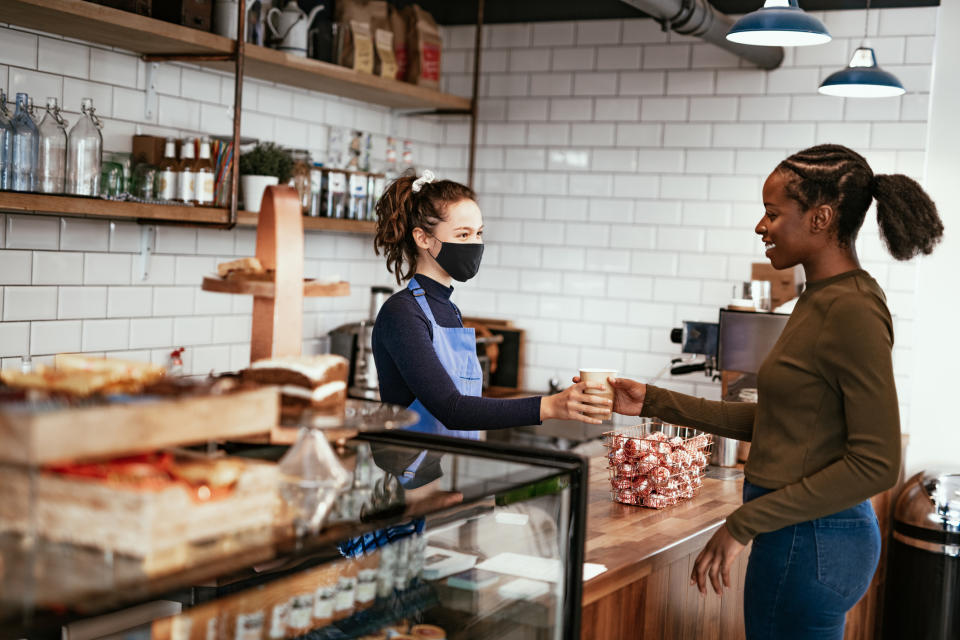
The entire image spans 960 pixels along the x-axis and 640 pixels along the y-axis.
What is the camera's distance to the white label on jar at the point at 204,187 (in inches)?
145

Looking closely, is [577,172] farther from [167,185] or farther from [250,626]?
[250,626]

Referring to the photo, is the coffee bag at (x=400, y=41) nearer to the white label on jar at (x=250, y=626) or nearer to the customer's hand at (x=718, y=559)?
the customer's hand at (x=718, y=559)

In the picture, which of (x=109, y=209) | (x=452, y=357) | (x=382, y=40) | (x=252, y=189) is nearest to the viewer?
(x=452, y=357)

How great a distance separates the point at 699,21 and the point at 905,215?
7.97 ft

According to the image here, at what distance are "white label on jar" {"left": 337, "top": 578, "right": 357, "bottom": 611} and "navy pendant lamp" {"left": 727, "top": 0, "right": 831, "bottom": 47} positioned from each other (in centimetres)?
213

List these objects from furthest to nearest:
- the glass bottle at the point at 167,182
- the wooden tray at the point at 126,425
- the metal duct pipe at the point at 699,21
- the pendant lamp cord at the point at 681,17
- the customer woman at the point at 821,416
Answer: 1. the pendant lamp cord at the point at 681,17
2. the metal duct pipe at the point at 699,21
3. the glass bottle at the point at 167,182
4. the customer woman at the point at 821,416
5. the wooden tray at the point at 126,425

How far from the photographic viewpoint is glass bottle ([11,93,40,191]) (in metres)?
3.12

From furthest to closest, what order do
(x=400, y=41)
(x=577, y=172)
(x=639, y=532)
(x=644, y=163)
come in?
(x=577, y=172) < (x=644, y=163) < (x=400, y=41) < (x=639, y=532)

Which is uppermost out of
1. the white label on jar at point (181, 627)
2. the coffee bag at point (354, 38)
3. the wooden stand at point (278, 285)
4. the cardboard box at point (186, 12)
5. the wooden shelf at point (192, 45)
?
the coffee bag at point (354, 38)

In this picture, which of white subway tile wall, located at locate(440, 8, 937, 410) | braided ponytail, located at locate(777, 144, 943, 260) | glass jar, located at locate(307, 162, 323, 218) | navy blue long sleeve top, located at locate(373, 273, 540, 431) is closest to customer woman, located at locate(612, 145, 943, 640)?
braided ponytail, located at locate(777, 144, 943, 260)

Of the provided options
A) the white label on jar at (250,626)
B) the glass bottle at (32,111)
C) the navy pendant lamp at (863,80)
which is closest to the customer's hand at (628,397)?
the white label on jar at (250,626)

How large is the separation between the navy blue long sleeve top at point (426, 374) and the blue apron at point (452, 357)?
21 mm

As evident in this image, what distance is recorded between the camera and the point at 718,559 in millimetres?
1967

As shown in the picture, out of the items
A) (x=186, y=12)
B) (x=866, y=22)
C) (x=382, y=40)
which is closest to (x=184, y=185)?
(x=186, y=12)
